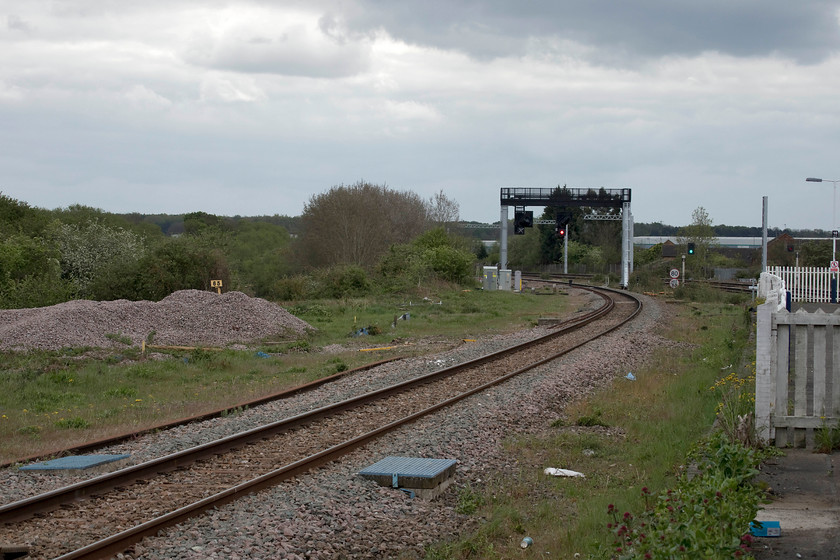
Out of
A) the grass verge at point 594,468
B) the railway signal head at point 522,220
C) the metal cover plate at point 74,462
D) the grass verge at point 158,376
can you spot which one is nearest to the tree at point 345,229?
the railway signal head at point 522,220

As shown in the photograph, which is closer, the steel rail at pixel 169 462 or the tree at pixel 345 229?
the steel rail at pixel 169 462

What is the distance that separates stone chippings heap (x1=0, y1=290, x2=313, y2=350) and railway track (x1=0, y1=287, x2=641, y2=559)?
1081 centimetres

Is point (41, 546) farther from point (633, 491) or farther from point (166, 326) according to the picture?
point (166, 326)

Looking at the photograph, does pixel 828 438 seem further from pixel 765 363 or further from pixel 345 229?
pixel 345 229

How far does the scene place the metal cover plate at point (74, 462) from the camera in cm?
871

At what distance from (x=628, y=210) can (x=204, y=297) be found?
40774 mm

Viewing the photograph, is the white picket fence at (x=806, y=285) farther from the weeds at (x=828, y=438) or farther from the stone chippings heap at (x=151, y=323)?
the weeds at (x=828, y=438)

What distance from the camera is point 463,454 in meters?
9.62

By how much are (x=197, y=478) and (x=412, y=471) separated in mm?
2369

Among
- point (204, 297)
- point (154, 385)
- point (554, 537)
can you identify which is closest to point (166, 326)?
point (204, 297)

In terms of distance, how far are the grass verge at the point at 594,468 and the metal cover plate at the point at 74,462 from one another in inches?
166

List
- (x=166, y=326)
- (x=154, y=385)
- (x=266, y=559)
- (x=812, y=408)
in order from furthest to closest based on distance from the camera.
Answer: (x=166, y=326) < (x=154, y=385) < (x=812, y=408) < (x=266, y=559)

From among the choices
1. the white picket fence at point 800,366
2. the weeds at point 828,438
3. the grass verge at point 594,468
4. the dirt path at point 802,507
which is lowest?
the grass verge at point 594,468


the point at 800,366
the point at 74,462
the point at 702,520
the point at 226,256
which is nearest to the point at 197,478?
the point at 74,462
